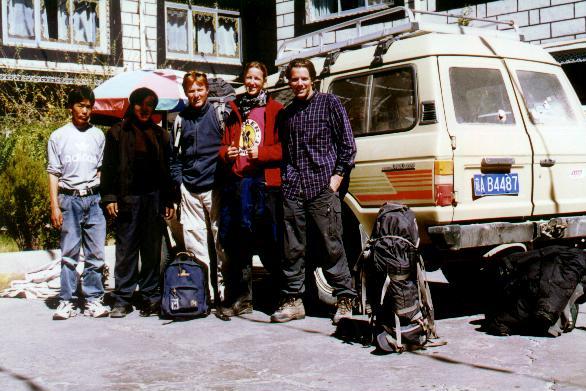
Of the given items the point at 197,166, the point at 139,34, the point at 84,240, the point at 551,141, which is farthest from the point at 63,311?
the point at 139,34

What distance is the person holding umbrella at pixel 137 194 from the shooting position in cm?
663

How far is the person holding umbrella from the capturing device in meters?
6.63

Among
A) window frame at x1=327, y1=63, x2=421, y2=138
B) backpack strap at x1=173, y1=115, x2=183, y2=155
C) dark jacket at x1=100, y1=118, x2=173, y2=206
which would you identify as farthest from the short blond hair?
window frame at x1=327, y1=63, x2=421, y2=138

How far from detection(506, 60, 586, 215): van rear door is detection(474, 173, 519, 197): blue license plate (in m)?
0.24

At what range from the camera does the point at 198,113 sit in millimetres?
6652

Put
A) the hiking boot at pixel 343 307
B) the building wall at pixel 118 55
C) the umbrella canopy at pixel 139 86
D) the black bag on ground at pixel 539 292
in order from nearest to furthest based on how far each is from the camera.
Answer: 1. the black bag on ground at pixel 539 292
2. the hiking boot at pixel 343 307
3. the umbrella canopy at pixel 139 86
4. the building wall at pixel 118 55

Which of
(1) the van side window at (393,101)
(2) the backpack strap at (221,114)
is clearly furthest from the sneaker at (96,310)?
(1) the van side window at (393,101)

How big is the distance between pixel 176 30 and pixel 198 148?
14713 millimetres

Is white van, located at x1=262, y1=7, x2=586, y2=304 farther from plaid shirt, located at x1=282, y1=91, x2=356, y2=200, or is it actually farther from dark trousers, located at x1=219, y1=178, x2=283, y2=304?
dark trousers, located at x1=219, y1=178, x2=283, y2=304

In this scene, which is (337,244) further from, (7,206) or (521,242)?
(7,206)

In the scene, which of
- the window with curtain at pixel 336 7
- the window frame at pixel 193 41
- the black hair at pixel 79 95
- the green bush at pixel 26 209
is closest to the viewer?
the black hair at pixel 79 95

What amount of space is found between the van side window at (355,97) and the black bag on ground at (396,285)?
1.27 metres

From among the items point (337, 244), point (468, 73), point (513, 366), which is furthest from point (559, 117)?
point (513, 366)

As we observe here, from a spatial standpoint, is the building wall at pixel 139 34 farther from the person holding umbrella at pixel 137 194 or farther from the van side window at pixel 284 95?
the person holding umbrella at pixel 137 194
